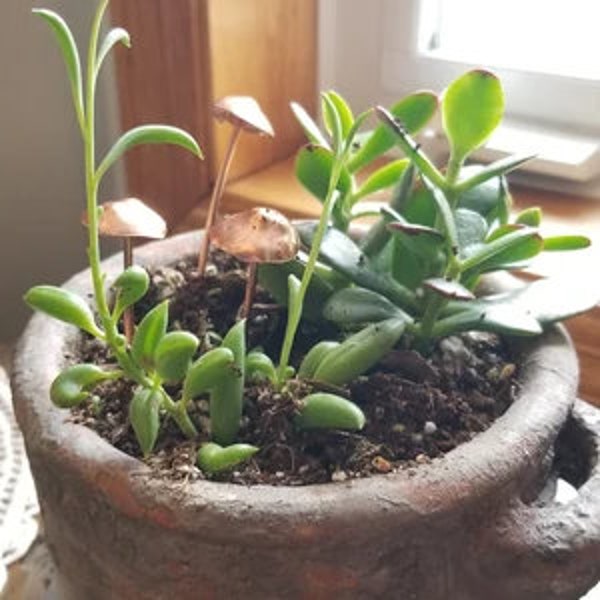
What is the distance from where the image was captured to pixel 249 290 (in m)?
0.54

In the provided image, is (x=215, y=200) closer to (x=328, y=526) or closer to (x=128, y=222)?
(x=128, y=222)

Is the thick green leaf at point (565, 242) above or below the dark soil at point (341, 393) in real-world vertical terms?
above

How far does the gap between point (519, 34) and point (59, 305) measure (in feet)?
2.00

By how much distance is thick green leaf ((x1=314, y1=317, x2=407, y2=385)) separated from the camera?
494mm

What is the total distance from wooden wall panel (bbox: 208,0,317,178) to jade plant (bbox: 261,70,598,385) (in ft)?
1.10

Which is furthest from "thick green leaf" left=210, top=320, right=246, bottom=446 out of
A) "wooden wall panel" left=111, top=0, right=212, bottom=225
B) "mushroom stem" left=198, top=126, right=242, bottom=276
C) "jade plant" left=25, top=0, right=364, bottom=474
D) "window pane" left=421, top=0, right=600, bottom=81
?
"window pane" left=421, top=0, right=600, bottom=81

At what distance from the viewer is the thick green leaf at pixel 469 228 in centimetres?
53

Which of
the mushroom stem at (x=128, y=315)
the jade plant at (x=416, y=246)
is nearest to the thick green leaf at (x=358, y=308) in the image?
the jade plant at (x=416, y=246)

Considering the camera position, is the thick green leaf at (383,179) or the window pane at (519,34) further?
the window pane at (519,34)

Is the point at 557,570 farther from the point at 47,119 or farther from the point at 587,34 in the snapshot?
the point at 47,119

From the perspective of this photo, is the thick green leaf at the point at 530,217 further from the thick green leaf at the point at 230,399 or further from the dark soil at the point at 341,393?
the thick green leaf at the point at 230,399

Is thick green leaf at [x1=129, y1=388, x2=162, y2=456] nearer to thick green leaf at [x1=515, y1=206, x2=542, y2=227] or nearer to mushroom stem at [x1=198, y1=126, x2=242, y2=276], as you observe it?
mushroom stem at [x1=198, y1=126, x2=242, y2=276]

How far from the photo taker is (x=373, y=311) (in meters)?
0.52

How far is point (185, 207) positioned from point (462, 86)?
49 cm
